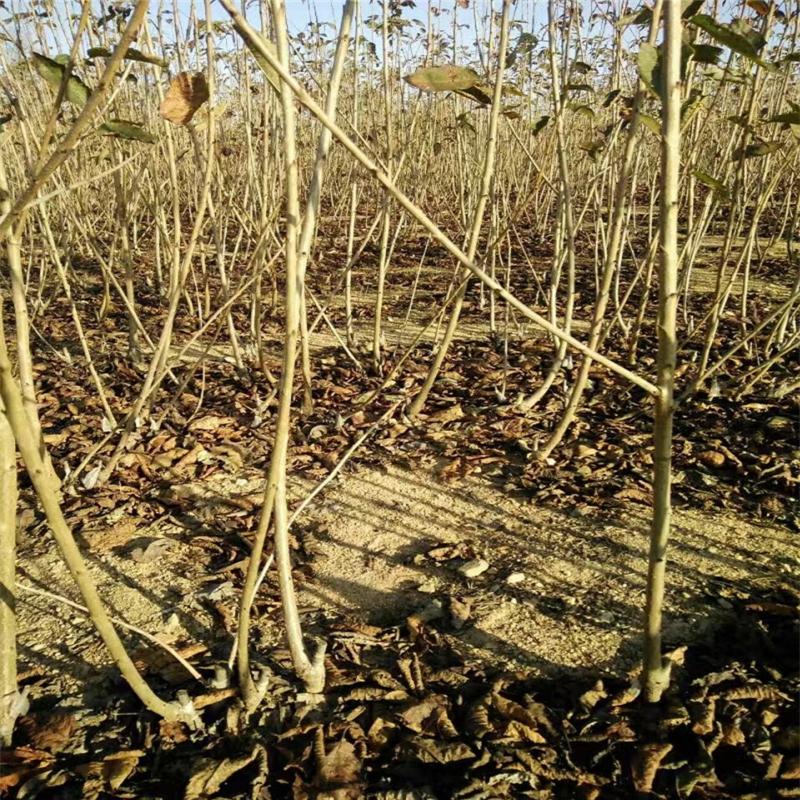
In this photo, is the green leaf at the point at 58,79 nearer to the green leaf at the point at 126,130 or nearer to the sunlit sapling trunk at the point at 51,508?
the green leaf at the point at 126,130

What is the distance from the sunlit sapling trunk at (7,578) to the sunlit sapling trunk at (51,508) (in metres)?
0.07

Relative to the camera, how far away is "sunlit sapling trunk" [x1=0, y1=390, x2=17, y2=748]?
1.09m

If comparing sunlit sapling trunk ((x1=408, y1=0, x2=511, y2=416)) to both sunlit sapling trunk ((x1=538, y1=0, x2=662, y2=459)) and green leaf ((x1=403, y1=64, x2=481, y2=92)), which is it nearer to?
sunlit sapling trunk ((x1=538, y1=0, x2=662, y2=459))

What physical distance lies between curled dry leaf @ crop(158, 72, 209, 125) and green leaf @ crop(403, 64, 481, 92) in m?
0.32

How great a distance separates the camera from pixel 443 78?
2.88 ft

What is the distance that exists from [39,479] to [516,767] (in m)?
0.91

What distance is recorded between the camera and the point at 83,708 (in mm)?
1320

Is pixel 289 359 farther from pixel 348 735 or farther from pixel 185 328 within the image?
pixel 185 328

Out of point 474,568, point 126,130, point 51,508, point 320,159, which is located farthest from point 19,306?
point 474,568

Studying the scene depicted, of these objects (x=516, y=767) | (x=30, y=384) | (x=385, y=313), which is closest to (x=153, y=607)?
(x=30, y=384)

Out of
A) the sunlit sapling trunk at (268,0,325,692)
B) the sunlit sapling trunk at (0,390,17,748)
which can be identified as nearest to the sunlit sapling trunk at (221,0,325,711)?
the sunlit sapling trunk at (268,0,325,692)

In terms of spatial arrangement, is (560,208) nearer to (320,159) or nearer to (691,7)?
(691,7)

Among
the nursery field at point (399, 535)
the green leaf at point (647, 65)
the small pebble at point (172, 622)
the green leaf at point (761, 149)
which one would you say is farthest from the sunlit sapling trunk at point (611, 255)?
the small pebble at point (172, 622)

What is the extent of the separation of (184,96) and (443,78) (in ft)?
1.25
